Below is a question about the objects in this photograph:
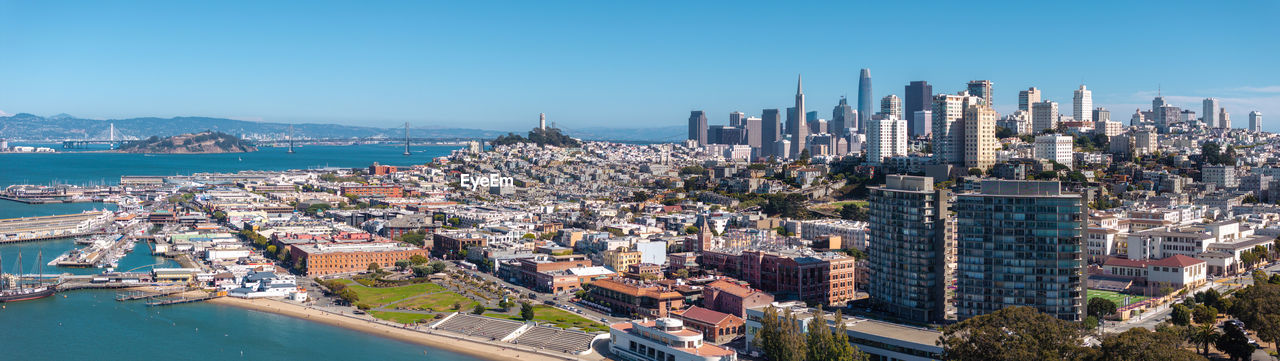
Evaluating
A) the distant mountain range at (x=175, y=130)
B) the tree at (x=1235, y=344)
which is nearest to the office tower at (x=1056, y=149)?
the tree at (x=1235, y=344)

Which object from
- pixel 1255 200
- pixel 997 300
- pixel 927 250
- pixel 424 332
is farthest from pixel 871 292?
pixel 1255 200

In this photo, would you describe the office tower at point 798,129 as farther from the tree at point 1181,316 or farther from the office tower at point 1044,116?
the tree at point 1181,316

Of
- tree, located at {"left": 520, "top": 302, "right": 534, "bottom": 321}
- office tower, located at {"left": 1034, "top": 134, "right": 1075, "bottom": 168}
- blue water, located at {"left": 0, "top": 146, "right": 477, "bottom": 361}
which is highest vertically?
office tower, located at {"left": 1034, "top": 134, "right": 1075, "bottom": 168}

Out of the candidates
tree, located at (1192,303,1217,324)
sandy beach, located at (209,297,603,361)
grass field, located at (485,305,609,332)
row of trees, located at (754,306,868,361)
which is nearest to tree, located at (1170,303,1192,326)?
tree, located at (1192,303,1217,324)

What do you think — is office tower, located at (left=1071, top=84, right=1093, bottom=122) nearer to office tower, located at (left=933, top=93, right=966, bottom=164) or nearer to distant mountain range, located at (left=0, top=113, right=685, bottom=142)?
office tower, located at (left=933, top=93, right=966, bottom=164)

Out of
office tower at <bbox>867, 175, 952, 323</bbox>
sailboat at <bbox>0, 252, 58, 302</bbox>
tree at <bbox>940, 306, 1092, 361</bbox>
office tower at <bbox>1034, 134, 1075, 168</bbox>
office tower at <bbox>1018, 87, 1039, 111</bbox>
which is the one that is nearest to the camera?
tree at <bbox>940, 306, 1092, 361</bbox>

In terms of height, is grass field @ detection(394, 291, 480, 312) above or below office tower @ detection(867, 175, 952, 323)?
below

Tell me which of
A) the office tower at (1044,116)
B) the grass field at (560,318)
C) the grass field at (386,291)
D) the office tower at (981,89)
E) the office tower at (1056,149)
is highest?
the office tower at (981,89)
